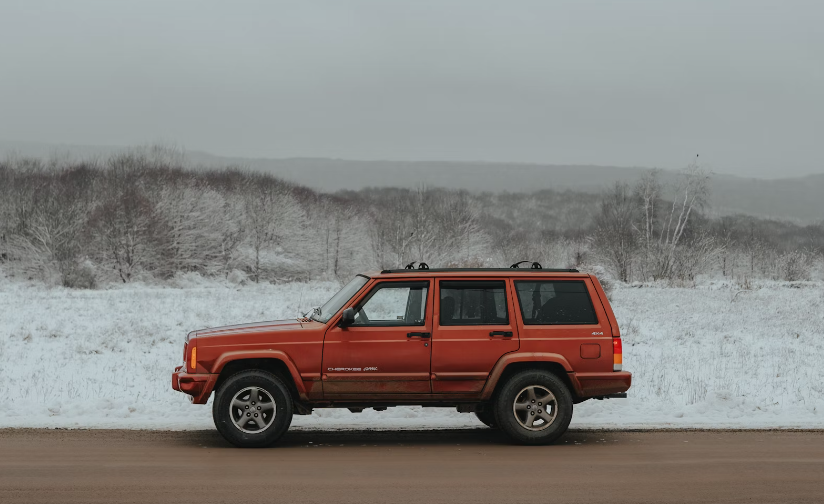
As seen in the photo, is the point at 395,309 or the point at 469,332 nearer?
the point at 395,309

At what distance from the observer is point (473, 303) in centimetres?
949

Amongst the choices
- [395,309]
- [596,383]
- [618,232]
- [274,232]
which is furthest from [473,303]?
[274,232]

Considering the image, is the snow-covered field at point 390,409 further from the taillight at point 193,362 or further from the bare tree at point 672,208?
the bare tree at point 672,208

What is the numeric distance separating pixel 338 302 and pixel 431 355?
126 cm

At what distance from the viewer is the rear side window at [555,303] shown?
9.50 metres

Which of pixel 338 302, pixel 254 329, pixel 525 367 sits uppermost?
pixel 338 302

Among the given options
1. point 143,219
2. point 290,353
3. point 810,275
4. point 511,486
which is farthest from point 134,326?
point 810,275

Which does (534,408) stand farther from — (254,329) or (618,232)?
(618,232)

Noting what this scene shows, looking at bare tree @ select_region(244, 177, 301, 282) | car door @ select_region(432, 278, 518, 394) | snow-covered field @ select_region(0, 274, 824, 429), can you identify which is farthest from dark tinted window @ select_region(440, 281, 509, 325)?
bare tree @ select_region(244, 177, 301, 282)

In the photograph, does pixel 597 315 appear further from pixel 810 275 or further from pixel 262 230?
pixel 262 230

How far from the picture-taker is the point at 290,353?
9148 mm

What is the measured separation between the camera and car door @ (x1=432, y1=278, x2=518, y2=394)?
9.26 meters

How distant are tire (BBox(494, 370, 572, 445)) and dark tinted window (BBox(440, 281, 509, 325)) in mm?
720

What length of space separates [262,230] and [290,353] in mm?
88848
